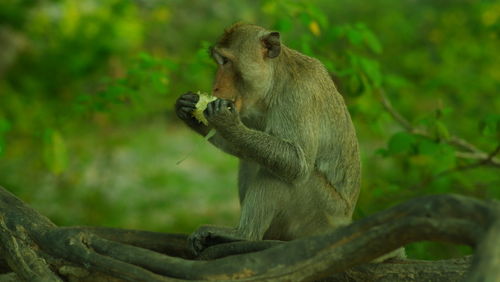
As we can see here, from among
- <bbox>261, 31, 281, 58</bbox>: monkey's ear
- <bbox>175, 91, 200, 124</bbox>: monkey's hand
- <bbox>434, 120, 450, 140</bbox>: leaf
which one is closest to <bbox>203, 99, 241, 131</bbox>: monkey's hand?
<bbox>175, 91, 200, 124</bbox>: monkey's hand

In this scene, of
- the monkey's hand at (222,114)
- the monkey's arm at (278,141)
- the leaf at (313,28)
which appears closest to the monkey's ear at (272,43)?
the monkey's arm at (278,141)

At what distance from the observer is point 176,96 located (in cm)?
1034

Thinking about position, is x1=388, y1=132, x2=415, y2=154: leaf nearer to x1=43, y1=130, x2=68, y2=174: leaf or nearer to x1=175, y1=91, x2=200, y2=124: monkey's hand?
x1=175, y1=91, x2=200, y2=124: monkey's hand

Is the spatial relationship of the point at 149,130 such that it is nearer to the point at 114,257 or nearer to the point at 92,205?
the point at 92,205

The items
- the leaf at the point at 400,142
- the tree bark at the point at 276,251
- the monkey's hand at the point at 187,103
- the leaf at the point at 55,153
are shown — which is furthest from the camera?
the leaf at the point at 55,153

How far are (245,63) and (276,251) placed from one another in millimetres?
1668

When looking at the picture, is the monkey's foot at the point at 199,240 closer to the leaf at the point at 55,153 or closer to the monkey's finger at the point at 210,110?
the monkey's finger at the point at 210,110

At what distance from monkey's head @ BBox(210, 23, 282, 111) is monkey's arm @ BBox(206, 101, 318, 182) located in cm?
21

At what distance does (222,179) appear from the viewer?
14.6m

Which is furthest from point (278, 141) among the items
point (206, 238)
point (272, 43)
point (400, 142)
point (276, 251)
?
point (400, 142)

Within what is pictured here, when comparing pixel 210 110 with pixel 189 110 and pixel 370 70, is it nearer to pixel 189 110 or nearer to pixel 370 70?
pixel 189 110

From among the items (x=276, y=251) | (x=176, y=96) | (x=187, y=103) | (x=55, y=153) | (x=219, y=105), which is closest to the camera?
(x=276, y=251)

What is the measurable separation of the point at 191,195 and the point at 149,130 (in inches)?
137

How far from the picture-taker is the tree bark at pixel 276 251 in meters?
3.08
